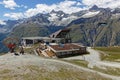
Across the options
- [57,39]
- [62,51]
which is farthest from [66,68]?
[57,39]

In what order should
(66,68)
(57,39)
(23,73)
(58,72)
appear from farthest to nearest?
(57,39), (66,68), (58,72), (23,73)

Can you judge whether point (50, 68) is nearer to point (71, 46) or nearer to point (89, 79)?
point (89, 79)

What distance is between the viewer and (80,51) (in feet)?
525

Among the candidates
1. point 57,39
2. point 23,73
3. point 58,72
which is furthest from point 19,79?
point 57,39

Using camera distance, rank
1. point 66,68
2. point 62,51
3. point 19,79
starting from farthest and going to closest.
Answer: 1. point 62,51
2. point 66,68
3. point 19,79

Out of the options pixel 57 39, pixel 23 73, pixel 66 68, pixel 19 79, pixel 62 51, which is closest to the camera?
pixel 19 79

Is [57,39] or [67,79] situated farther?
[57,39]

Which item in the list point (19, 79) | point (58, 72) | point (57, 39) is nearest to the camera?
point (19, 79)

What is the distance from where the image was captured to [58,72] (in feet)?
171

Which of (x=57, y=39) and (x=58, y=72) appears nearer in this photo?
(x=58, y=72)

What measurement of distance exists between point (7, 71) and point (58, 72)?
1018 centimetres

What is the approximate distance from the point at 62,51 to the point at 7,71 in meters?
106

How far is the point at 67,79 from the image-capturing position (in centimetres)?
4897

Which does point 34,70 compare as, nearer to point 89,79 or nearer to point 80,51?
point 89,79
